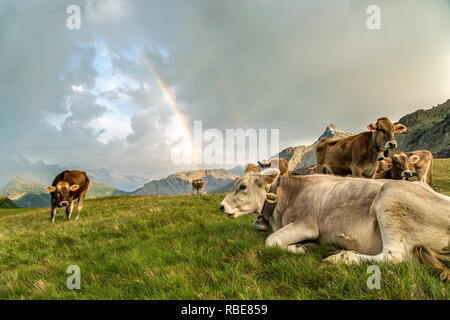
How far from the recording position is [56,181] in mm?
16156

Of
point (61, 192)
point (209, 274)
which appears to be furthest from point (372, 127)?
point (61, 192)

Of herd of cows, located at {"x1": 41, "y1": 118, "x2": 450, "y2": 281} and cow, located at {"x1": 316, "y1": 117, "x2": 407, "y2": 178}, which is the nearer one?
herd of cows, located at {"x1": 41, "y1": 118, "x2": 450, "y2": 281}

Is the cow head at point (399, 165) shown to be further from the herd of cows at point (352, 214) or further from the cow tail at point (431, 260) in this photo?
the cow tail at point (431, 260)

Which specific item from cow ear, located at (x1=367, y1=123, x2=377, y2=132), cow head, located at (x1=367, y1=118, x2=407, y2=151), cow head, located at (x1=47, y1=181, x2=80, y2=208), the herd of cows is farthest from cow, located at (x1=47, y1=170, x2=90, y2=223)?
cow head, located at (x1=367, y1=118, x2=407, y2=151)

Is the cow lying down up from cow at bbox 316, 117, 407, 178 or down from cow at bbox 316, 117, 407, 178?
down

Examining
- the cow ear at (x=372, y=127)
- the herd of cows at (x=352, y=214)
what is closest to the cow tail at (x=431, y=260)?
the herd of cows at (x=352, y=214)

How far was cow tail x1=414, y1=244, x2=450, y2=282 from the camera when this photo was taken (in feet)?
9.79

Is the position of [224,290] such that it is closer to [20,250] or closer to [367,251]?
[367,251]

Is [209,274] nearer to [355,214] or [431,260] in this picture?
[355,214]

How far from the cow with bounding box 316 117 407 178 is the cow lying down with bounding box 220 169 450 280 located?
19.4ft

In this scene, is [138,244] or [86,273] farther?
→ [138,244]

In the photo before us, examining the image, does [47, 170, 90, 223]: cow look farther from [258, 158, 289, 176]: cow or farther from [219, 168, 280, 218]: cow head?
[219, 168, 280, 218]: cow head

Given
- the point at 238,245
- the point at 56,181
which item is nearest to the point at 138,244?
the point at 238,245

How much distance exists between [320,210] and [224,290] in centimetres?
275
